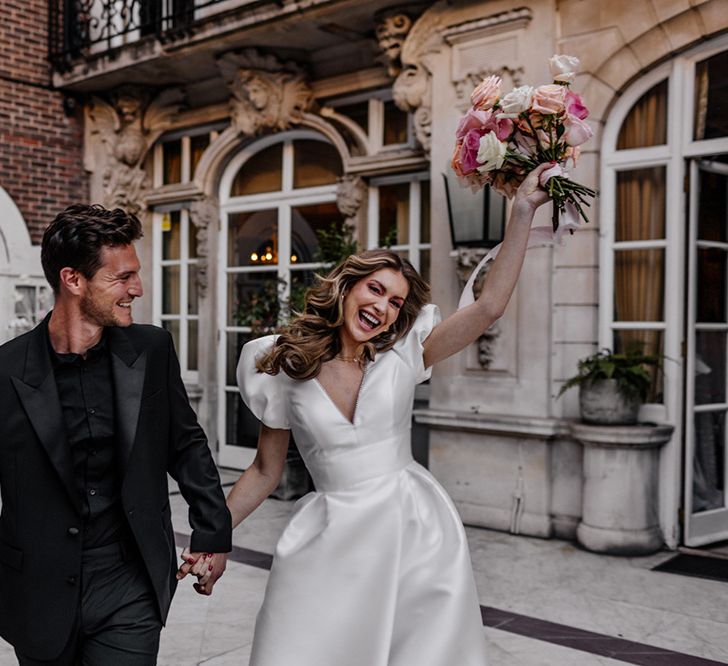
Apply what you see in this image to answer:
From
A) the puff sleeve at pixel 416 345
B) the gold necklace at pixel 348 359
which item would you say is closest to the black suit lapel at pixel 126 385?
the gold necklace at pixel 348 359

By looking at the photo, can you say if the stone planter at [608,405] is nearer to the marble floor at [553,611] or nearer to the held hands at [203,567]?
the marble floor at [553,611]

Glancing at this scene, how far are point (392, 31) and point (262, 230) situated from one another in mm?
2649

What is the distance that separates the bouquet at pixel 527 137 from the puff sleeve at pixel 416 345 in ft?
1.42

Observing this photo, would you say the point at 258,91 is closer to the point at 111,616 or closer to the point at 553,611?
the point at 553,611

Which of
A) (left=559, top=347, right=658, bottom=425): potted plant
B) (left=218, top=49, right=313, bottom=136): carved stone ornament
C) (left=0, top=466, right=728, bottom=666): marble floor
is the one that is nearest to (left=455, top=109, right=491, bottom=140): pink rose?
(left=0, top=466, right=728, bottom=666): marble floor

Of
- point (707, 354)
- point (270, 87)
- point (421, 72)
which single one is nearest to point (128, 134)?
point (270, 87)

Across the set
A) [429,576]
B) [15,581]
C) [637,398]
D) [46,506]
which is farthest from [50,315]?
[637,398]

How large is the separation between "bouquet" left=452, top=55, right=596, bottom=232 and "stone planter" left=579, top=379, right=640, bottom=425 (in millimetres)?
3513

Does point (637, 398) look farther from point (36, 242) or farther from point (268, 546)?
point (36, 242)

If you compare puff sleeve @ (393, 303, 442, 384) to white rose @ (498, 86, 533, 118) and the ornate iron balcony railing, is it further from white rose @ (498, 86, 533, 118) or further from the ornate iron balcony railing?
the ornate iron balcony railing

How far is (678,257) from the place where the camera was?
5.84 metres

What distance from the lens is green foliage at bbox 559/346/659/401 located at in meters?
5.67

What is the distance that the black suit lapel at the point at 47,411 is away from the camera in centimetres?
206

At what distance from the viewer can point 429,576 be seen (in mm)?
2322
